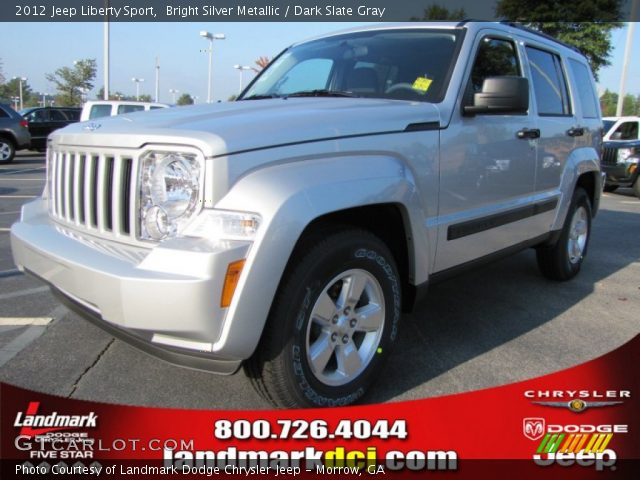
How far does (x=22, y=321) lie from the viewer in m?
3.53

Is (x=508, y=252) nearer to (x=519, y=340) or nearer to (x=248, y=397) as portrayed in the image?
(x=519, y=340)

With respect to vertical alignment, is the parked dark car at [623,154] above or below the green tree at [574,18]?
below

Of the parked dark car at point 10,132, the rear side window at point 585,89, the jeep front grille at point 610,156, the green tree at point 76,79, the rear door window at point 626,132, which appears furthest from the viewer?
the green tree at point 76,79

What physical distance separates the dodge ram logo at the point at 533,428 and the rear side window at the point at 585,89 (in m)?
3.58

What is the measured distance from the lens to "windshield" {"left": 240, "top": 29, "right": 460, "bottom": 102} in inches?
122

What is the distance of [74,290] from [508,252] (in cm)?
282

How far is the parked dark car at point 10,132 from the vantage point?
14336mm

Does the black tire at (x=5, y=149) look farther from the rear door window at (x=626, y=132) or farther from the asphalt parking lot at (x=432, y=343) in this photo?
the rear door window at (x=626, y=132)

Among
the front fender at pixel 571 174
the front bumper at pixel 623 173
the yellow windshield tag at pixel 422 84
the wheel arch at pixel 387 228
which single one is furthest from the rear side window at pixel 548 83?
the front bumper at pixel 623 173

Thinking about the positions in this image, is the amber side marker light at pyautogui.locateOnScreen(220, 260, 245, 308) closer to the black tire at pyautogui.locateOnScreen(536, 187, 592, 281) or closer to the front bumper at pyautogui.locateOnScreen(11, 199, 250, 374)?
the front bumper at pyautogui.locateOnScreen(11, 199, 250, 374)

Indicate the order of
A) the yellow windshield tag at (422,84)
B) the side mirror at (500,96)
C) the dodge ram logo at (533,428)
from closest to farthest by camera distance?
the dodge ram logo at (533,428), the side mirror at (500,96), the yellow windshield tag at (422,84)

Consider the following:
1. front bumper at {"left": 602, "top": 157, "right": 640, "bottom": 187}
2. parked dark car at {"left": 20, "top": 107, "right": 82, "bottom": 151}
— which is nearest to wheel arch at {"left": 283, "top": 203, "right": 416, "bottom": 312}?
front bumper at {"left": 602, "top": 157, "right": 640, "bottom": 187}

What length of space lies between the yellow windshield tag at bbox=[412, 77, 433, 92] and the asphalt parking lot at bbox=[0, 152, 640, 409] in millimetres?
1576

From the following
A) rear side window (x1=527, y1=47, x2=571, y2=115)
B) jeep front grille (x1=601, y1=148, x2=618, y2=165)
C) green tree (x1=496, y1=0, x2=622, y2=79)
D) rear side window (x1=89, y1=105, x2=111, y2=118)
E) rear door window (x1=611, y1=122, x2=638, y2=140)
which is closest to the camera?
rear side window (x1=527, y1=47, x2=571, y2=115)
